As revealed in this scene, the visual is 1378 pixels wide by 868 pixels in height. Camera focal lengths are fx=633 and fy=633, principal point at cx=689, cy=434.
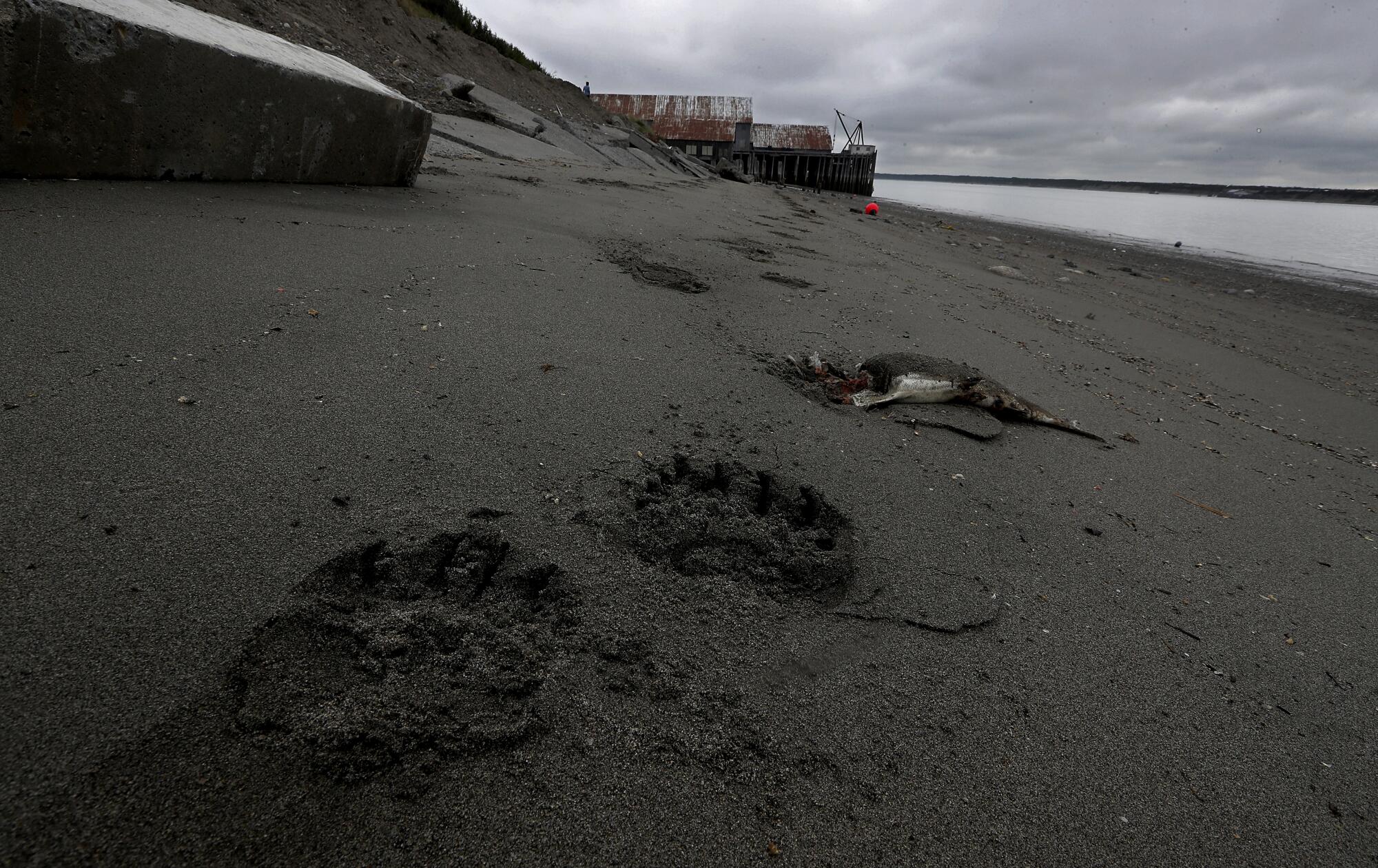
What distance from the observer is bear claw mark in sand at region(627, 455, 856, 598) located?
5.71ft

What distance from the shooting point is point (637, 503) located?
1.88 m

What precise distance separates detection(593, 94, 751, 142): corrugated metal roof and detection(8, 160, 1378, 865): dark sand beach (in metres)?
32.9

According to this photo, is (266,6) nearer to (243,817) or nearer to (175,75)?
(175,75)

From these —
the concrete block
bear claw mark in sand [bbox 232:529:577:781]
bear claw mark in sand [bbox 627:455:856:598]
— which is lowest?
bear claw mark in sand [bbox 232:529:577:781]

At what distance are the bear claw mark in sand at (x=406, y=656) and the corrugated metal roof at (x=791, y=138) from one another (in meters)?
37.3

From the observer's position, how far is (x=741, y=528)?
186cm

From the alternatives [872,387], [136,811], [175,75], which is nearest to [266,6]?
[175,75]

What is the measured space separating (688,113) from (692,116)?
0.37m

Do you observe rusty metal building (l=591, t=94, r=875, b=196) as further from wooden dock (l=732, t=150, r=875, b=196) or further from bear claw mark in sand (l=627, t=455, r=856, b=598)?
bear claw mark in sand (l=627, t=455, r=856, b=598)

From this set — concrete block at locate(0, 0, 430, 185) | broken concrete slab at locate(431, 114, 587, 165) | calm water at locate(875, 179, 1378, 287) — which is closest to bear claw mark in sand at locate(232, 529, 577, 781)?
concrete block at locate(0, 0, 430, 185)

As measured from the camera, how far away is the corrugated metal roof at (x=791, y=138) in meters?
35.2

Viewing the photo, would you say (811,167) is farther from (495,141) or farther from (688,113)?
(495,141)

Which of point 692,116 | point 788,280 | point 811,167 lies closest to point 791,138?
point 811,167

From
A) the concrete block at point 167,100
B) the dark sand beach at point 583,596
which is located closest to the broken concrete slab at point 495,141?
the concrete block at point 167,100
